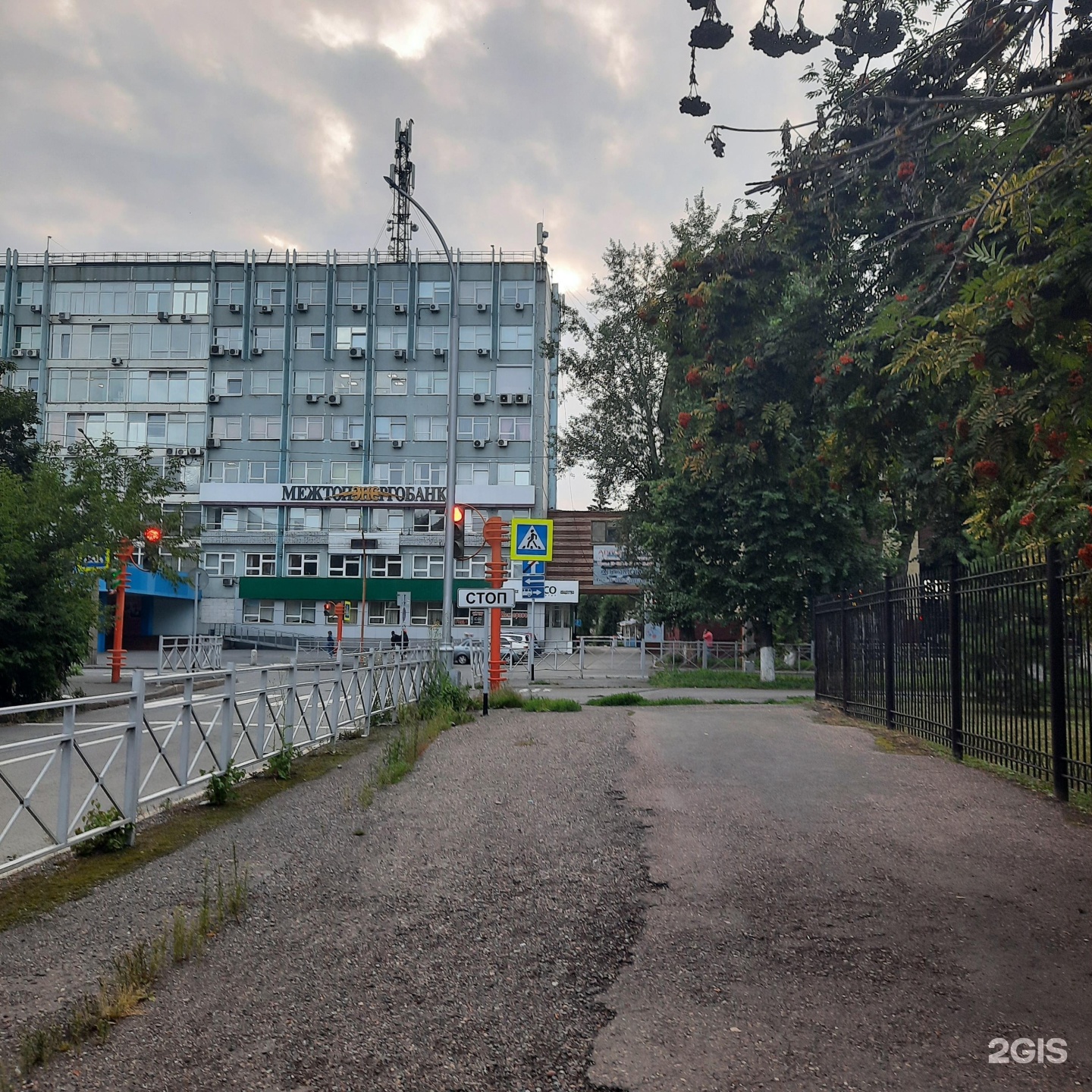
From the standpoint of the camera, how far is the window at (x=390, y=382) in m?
59.8

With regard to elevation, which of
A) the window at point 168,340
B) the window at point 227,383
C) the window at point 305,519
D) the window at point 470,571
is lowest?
the window at point 470,571

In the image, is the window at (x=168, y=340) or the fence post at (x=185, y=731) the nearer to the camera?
the fence post at (x=185, y=731)

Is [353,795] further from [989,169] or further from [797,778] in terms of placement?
[989,169]

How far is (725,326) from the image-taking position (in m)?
7.70

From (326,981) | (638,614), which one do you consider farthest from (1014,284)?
(638,614)

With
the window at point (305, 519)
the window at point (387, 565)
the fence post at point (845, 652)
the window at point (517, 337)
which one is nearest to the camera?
the fence post at point (845, 652)

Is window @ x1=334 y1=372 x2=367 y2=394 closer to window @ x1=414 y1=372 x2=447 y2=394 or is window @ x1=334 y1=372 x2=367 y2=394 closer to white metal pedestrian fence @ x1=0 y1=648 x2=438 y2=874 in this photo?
window @ x1=414 y1=372 x2=447 y2=394

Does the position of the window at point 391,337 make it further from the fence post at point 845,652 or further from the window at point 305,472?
the fence post at point 845,652

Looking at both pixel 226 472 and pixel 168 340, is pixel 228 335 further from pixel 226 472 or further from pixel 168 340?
pixel 226 472

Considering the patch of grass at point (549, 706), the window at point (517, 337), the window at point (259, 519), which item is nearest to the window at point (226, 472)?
the window at point (259, 519)

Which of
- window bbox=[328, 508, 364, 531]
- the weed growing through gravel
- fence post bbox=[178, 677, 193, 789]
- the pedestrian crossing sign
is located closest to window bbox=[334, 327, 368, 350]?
window bbox=[328, 508, 364, 531]

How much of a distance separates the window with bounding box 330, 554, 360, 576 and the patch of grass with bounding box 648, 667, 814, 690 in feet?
94.8

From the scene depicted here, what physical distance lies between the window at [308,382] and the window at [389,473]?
557 centimetres

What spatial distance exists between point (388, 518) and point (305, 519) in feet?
15.5
